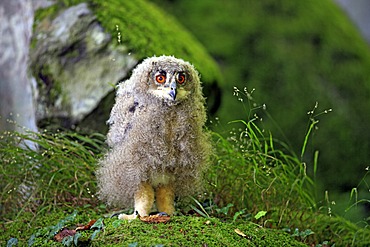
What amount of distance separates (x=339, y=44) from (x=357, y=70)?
13.2 inches

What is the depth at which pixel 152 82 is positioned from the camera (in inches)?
112

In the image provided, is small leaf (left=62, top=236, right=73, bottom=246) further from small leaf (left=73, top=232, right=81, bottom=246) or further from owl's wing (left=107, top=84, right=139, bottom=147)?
owl's wing (left=107, top=84, right=139, bottom=147)

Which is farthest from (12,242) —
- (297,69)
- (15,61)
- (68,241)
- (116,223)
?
(297,69)

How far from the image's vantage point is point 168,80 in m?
2.78

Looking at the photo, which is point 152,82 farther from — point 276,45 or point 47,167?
point 276,45

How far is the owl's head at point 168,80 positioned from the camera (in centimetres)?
278

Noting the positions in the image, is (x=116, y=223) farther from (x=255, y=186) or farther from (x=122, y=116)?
(x=255, y=186)

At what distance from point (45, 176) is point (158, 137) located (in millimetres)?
1087

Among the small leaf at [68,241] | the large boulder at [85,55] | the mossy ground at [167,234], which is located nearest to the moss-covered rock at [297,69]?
the large boulder at [85,55]

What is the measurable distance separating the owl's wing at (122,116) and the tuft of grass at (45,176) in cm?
59

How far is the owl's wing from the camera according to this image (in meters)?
2.94

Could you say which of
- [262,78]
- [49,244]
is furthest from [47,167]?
[262,78]

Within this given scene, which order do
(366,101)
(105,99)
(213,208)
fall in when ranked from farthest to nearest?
(366,101) → (105,99) → (213,208)

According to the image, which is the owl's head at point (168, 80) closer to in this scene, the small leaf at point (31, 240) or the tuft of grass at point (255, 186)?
the tuft of grass at point (255, 186)
